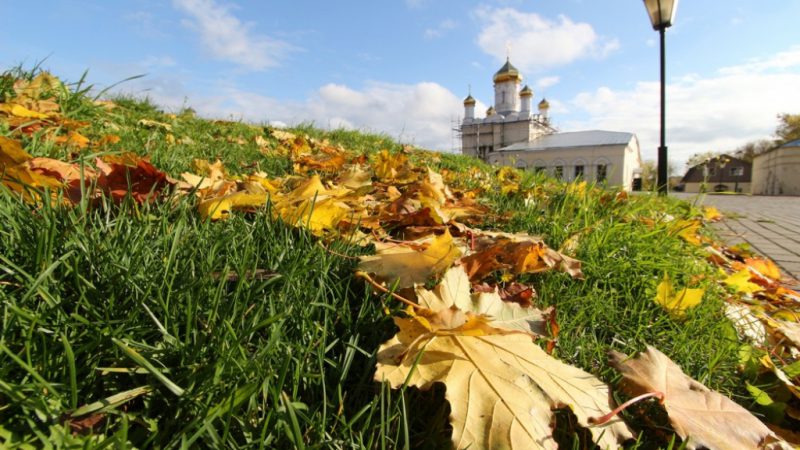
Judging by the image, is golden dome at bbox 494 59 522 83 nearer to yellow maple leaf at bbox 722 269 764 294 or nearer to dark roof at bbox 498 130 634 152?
dark roof at bbox 498 130 634 152

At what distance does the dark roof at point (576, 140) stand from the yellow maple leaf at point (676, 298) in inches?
1955

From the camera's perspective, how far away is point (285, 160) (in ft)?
9.76

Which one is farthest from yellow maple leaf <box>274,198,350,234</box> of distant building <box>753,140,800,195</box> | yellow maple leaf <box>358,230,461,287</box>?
distant building <box>753,140,800,195</box>

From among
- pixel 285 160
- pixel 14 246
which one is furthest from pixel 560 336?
pixel 285 160

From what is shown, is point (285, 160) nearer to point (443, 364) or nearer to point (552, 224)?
point (552, 224)

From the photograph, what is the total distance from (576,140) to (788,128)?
21494 millimetres

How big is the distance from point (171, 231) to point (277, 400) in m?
0.60

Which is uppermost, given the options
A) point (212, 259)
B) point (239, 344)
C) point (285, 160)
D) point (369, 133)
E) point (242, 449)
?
point (369, 133)

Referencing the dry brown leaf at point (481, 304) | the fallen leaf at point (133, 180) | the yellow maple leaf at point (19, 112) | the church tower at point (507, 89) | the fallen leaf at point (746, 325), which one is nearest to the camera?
the dry brown leaf at point (481, 304)

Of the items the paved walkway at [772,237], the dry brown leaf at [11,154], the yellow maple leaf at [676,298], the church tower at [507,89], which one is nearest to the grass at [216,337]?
the yellow maple leaf at [676,298]

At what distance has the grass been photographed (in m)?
0.70

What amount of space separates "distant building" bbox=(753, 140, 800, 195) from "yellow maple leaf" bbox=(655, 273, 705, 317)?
30.0m

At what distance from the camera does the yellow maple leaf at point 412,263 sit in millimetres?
1080

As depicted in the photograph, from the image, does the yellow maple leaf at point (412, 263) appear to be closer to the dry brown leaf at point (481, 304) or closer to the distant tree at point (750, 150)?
the dry brown leaf at point (481, 304)
